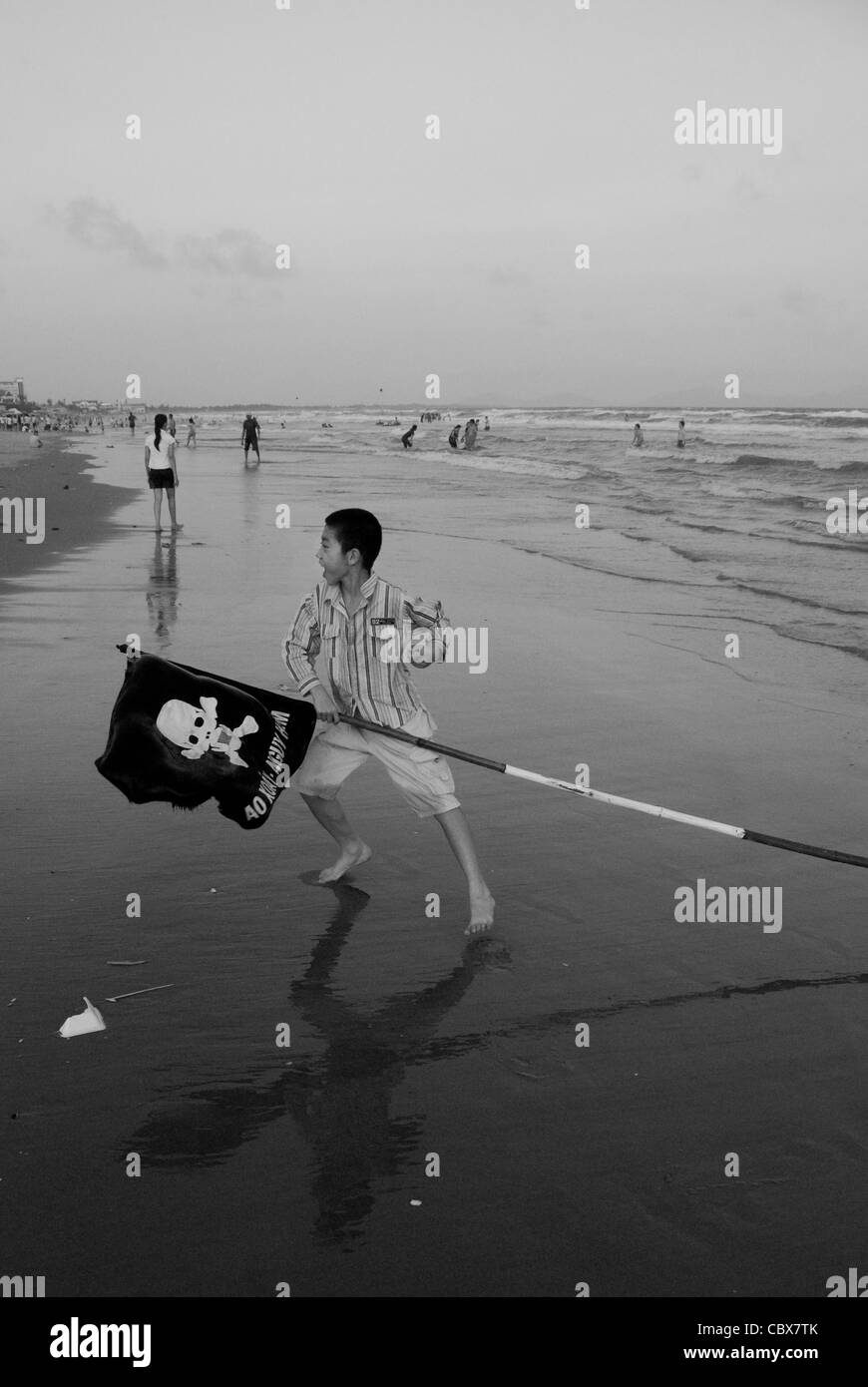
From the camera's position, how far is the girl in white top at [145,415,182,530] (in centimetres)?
1572

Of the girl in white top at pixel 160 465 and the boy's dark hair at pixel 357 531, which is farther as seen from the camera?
the girl in white top at pixel 160 465

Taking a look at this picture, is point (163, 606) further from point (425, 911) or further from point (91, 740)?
point (425, 911)

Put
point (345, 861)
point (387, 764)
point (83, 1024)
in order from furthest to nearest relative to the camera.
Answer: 1. point (345, 861)
2. point (387, 764)
3. point (83, 1024)

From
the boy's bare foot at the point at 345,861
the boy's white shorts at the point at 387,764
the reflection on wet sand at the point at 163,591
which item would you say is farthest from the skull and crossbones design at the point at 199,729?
the reflection on wet sand at the point at 163,591

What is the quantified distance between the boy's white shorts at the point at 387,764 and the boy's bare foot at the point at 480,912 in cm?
33

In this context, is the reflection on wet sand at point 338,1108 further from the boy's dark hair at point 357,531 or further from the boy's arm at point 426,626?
the boy's dark hair at point 357,531

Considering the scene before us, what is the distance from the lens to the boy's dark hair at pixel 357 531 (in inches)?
171

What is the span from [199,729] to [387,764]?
75cm

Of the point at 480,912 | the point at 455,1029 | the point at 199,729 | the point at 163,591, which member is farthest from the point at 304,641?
the point at 163,591

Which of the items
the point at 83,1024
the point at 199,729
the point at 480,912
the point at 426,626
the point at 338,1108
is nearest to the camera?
the point at 338,1108

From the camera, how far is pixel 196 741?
164 inches

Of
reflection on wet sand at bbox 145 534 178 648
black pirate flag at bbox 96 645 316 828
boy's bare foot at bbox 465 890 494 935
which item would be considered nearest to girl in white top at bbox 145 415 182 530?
reflection on wet sand at bbox 145 534 178 648

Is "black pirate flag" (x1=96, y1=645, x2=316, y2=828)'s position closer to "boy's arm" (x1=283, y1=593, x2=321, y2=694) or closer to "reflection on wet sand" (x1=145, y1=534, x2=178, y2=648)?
"boy's arm" (x1=283, y1=593, x2=321, y2=694)

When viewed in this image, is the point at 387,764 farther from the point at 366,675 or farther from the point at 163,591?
the point at 163,591
